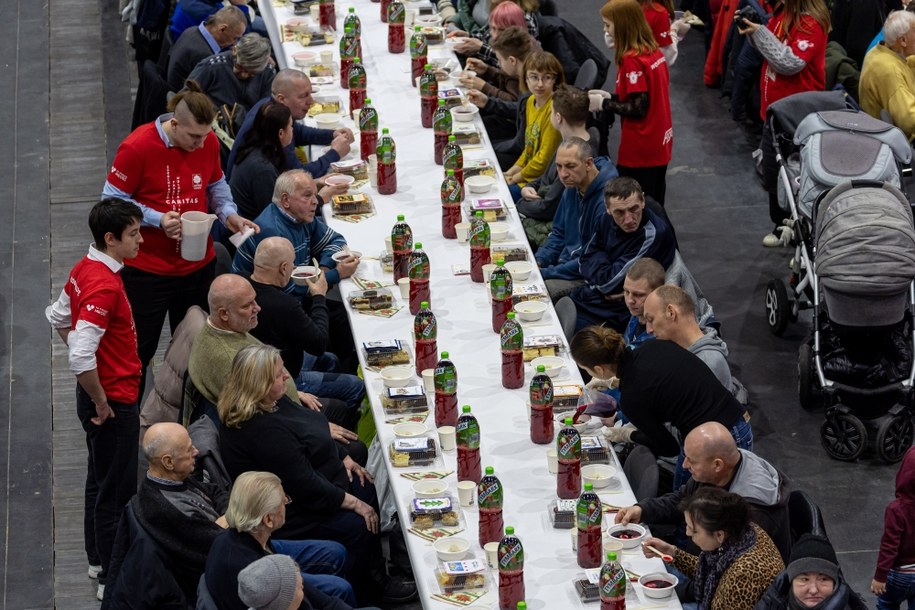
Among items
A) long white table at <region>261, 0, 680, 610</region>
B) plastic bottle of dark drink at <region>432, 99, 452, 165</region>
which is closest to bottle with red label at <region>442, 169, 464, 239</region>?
long white table at <region>261, 0, 680, 610</region>

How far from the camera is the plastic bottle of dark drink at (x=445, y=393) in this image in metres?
6.55

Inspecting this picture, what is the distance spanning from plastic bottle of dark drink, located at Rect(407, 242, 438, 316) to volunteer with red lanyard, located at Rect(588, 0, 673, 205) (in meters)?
2.24

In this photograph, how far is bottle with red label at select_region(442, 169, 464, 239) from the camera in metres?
8.02

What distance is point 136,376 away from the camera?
23.1 feet

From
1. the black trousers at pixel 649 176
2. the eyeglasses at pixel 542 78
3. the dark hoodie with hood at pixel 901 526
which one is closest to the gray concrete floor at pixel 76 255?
the black trousers at pixel 649 176

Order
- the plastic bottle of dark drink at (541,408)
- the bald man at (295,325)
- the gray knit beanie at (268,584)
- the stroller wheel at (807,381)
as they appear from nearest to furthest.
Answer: the gray knit beanie at (268,584) < the plastic bottle of dark drink at (541,408) < the bald man at (295,325) < the stroller wheel at (807,381)

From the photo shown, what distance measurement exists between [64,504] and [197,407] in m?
1.28

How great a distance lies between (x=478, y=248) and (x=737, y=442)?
1797 mm

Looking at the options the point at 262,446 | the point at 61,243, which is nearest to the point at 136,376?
the point at 262,446

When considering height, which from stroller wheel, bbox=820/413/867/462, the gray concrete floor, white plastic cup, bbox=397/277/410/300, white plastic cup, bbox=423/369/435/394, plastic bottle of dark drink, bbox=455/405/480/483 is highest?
plastic bottle of dark drink, bbox=455/405/480/483

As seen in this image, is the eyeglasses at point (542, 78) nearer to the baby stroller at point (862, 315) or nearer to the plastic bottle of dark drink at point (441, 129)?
the plastic bottle of dark drink at point (441, 129)

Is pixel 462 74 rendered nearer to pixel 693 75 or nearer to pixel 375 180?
pixel 375 180

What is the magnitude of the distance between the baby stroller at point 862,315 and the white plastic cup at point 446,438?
2.40 m

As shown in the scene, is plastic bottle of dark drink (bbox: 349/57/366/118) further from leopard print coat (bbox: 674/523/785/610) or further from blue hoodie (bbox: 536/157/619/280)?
leopard print coat (bbox: 674/523/785/610)
